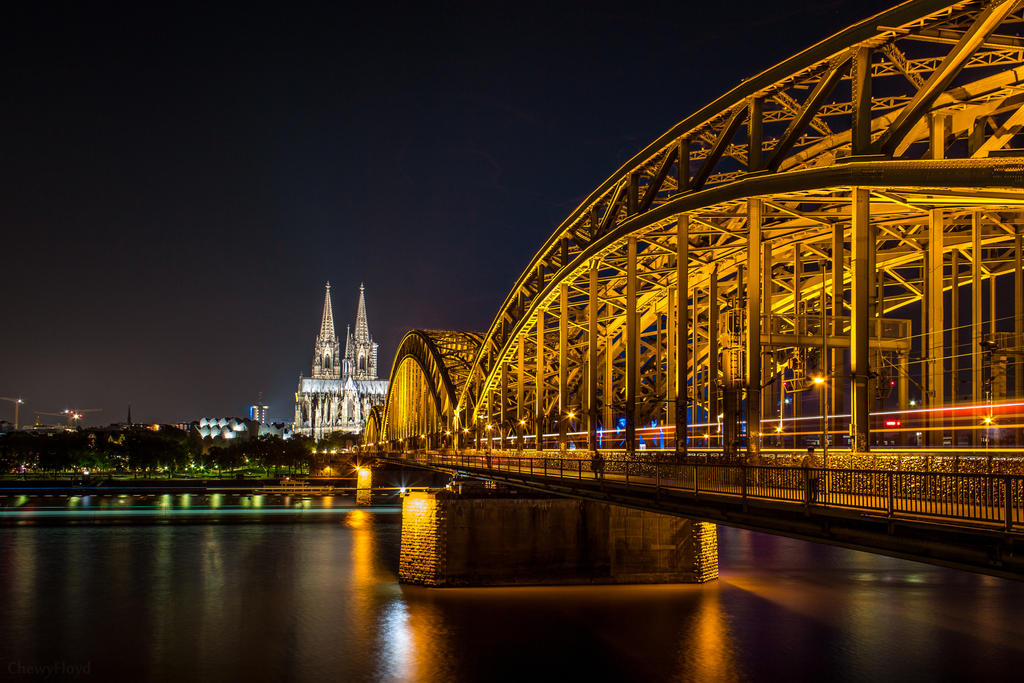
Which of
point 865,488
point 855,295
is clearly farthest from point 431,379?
point 865,488

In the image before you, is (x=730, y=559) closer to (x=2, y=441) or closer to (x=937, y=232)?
(x=937, y=232)

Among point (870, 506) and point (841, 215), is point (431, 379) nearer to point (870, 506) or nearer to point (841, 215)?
point (841, 215)

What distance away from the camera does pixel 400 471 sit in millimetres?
126625

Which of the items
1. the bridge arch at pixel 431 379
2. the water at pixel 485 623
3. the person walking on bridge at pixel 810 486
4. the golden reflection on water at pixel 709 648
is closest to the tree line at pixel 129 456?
the bridge arch at pixel 431 379

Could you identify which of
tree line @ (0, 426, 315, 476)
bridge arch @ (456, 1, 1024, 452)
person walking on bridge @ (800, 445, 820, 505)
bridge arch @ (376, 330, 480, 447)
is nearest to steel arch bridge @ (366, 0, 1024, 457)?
bridge arch @ (456, 1, 1024, 452)

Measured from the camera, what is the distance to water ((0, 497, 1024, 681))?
31.0 m

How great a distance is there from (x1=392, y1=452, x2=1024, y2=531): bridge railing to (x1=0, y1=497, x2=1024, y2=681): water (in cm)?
1037

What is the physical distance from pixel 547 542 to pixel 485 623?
259 inches

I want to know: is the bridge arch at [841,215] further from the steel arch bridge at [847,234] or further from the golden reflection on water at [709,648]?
the golden reflection on water at [709,648]

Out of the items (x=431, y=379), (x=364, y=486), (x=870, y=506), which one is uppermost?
(x=431, y=379)

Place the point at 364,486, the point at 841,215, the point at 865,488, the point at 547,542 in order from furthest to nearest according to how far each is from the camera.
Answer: the point at 364,486
the point at 547,542
the point at 841,215
the point at 865,488

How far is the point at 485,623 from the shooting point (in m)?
35.7

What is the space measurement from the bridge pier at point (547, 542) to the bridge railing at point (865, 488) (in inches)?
628

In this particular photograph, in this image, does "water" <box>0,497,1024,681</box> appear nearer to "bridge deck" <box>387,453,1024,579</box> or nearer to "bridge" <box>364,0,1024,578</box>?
"bridge" <box>364,0,1024,578</box>
